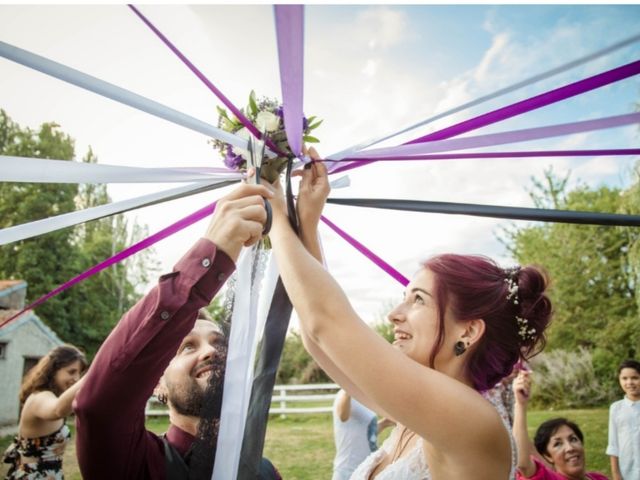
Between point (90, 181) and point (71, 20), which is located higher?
point (71, 20)

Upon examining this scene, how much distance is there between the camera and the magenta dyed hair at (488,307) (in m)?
2.09

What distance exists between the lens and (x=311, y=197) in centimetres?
192

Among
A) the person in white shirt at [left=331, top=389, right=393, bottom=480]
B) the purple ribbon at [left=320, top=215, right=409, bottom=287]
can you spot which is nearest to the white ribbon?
the purple ribbon at [left=320, top=215, right=409, bottom=287]

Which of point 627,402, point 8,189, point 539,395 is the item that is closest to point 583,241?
point 539,395

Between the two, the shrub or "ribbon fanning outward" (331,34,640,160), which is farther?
the shrub

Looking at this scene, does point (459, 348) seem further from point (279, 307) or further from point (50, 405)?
point (50, 405)

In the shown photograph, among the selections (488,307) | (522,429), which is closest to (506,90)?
(488,307)

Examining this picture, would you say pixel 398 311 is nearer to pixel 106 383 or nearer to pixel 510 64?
pixel 106 383

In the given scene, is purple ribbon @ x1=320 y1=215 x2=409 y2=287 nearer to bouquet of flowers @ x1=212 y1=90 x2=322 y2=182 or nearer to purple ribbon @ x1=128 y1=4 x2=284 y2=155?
bouquet of flowers @ x1=212 y1=90 x2=322 y2=182

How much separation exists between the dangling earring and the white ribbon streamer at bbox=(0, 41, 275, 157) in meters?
1.17

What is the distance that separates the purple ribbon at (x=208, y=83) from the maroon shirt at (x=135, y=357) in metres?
0.74

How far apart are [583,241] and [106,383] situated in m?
26.5

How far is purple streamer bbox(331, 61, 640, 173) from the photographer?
1.64 meters

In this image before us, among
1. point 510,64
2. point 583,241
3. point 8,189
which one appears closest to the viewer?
point 510,64
